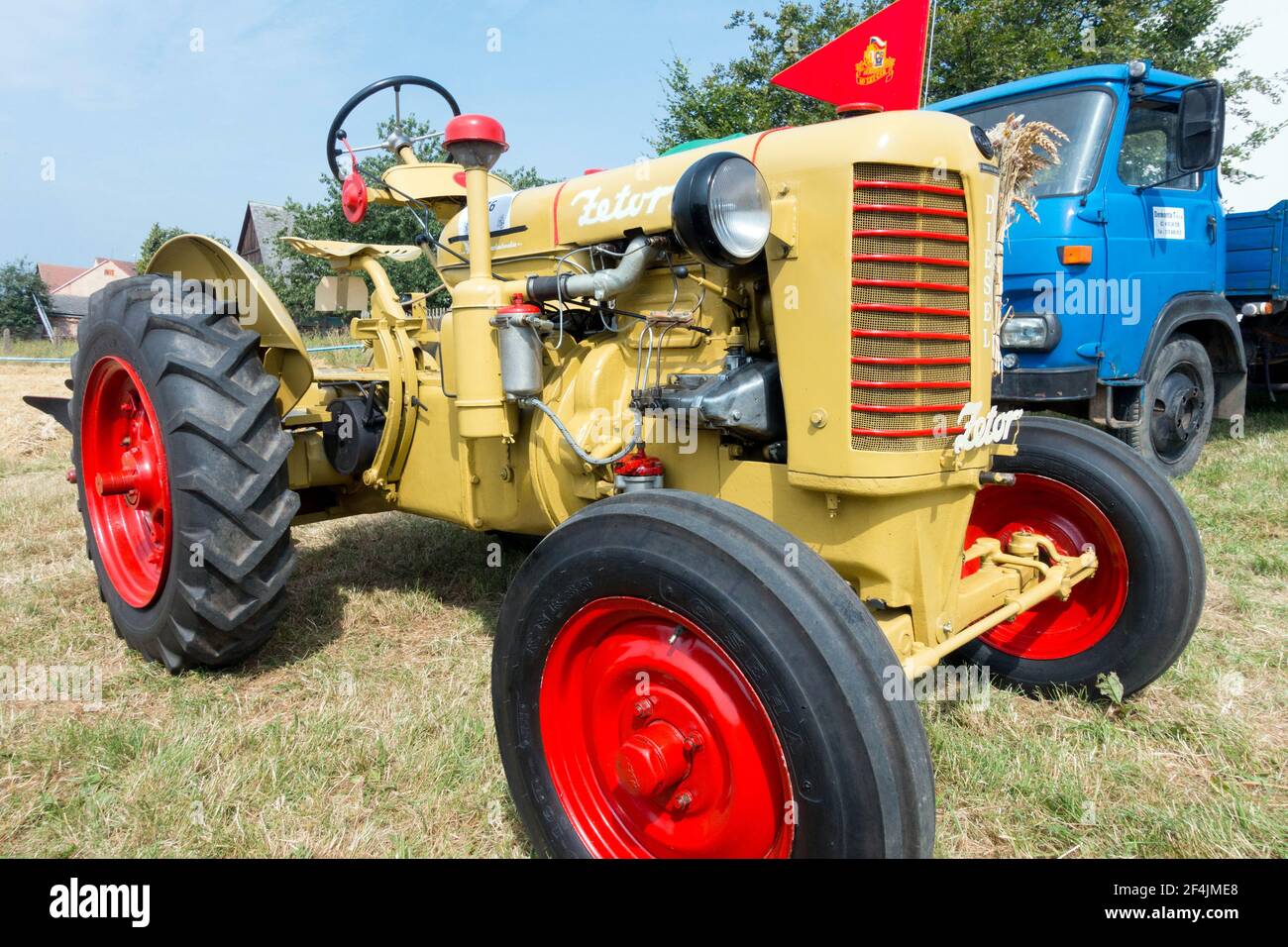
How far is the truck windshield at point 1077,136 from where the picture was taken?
5062 millimetres

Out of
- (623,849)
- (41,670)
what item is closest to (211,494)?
(41,670)

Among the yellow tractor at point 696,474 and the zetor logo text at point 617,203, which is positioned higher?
the zetor logo text at point 617,203

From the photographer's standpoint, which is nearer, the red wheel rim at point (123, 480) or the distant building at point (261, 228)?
the red wheel rim at point (123, 480)

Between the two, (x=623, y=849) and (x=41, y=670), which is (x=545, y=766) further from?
(x=41, y=670)

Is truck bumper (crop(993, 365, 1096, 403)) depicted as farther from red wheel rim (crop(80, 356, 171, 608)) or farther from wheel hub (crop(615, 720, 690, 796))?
red wheel rim (crop(80, 356, 171, 608))

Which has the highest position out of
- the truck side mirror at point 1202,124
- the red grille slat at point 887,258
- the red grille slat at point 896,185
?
the truck side mirror at point 1202,124

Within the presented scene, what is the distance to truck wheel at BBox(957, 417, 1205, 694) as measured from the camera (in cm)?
262

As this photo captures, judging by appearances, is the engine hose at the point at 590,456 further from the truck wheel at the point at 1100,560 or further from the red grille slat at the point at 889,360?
the truck wheel at the point at 1100,560

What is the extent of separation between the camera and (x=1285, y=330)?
805 cm

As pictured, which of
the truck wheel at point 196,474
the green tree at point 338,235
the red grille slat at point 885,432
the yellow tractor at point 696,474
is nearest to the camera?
the yellow tractor at point 696,474

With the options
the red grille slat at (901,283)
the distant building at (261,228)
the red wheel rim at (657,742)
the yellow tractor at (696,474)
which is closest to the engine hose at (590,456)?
the yellow tractor at (696,474)

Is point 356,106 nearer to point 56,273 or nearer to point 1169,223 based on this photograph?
point 1169,223

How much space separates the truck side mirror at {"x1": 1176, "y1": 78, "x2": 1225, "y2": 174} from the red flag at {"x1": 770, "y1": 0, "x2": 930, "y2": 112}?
112 inches
